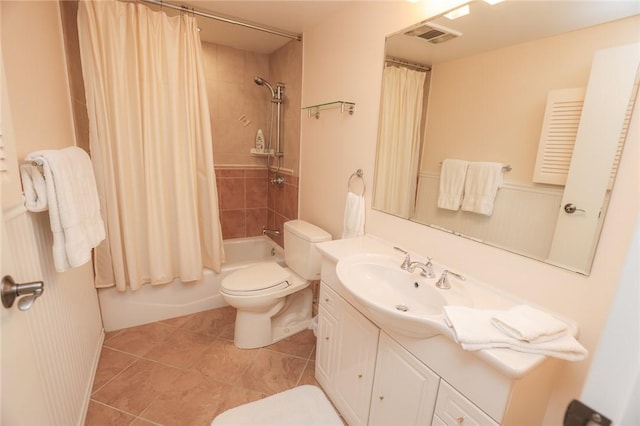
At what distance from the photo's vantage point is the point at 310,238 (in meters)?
1.95

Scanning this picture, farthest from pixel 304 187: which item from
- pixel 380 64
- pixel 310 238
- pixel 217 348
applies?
pixel 217 348

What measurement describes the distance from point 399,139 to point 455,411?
121 centimetres

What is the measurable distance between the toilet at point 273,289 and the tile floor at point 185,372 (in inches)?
3.8

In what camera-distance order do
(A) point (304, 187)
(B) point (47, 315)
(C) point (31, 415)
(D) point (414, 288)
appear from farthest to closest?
(A) point (304, 187)
(D) point (414, 288)
(B) point (47, 315)
(C) point (31, 415)

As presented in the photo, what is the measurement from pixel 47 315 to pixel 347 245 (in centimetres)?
131

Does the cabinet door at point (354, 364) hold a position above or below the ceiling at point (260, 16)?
below

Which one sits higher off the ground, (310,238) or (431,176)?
(431,176)

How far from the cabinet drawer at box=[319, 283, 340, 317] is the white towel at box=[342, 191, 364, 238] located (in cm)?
39

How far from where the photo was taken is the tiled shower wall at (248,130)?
8.50 ft

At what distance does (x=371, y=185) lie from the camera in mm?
1730

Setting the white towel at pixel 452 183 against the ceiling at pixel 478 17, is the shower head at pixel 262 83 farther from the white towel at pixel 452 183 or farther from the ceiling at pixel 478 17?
the white towel at pixel 452 183

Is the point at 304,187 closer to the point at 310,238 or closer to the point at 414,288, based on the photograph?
the point at 310,238

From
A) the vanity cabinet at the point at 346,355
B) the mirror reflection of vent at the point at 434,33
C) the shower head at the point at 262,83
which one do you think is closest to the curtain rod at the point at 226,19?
the shower head at the point at 262,83

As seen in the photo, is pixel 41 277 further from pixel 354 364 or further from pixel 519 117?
pixel 519 117
